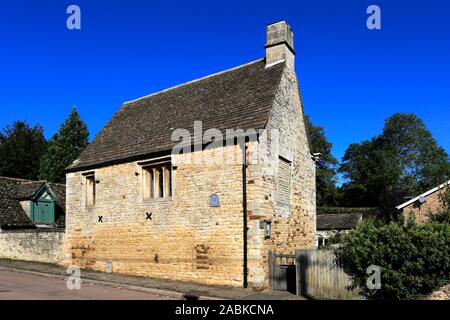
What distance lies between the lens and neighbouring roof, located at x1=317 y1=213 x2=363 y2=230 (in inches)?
1593

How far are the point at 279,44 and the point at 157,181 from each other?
25.4ft

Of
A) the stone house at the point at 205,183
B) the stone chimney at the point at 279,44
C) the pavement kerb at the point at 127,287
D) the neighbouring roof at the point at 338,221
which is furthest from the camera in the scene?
the neighbouring roof at the point at 338,221

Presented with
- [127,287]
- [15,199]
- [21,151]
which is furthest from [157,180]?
[21,151]

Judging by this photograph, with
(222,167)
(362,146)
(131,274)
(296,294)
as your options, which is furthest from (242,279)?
(362,146)

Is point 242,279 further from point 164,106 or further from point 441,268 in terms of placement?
point 164,106

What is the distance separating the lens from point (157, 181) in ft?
57.6

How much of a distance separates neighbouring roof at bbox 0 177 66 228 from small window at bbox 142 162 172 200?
12061mm

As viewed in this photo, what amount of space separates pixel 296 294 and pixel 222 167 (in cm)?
503

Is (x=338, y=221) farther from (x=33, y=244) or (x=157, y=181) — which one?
(x=33, y=244)

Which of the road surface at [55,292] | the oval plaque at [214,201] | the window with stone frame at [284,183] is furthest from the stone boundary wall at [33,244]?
the window with stone frame at [284,183]

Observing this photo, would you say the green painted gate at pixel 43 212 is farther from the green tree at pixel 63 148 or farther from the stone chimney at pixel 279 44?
the stone chimney at pixel 279 44

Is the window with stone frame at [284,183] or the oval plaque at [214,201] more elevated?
the window with stone frame at [284,183]

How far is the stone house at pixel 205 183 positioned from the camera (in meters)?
14.7

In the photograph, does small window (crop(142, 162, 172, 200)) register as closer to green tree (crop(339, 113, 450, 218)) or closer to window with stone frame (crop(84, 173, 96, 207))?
window with stone frame (crop(84, 173, 96, 207))
